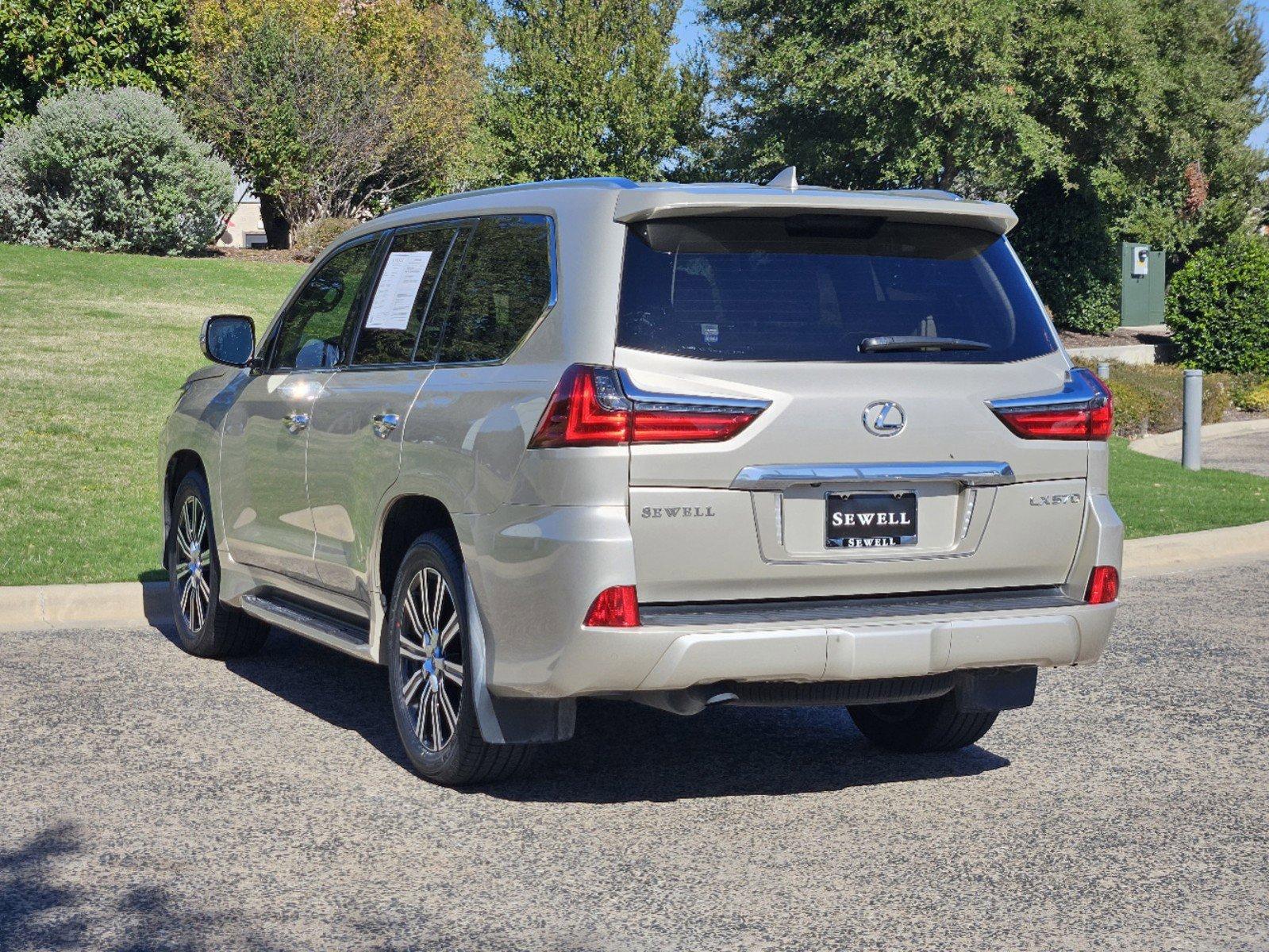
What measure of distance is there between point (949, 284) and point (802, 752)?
1957 millimetres

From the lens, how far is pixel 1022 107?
32.5 meters

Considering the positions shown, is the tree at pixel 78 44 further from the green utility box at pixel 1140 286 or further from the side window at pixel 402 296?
the side window at pixel 402 296

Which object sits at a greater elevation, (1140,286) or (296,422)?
(1140,286)

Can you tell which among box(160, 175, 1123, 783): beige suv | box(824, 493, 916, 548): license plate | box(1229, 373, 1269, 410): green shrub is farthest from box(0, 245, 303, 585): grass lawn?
box(1229, 373, 1269, 410): green shrub

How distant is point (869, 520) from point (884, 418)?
0.32m

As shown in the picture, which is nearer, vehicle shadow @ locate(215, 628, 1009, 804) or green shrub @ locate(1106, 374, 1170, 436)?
vehicle shadow @ locate(215, 628, 1009, 804)

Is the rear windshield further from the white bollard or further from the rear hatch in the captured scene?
the white bollard

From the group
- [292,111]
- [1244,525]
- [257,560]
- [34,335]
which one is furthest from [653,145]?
[257,560]

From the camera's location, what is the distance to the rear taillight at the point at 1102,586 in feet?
17.8

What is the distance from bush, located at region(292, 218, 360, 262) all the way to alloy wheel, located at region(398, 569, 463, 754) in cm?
2840

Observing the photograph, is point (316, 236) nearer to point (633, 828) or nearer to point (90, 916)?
point (633, 828)

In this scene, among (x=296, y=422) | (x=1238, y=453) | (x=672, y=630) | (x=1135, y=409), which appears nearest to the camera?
(x=672, y=630)

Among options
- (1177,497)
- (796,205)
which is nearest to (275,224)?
(1177,497)

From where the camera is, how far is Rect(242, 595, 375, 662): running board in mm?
6203
